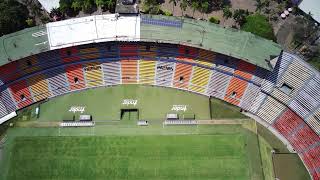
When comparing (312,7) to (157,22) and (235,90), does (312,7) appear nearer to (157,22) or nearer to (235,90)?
(235,90)

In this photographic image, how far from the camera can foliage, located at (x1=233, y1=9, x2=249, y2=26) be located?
5006 centimetres

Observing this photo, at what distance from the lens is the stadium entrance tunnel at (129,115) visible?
4434 cm

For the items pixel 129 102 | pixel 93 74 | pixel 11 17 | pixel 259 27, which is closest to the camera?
pixel 93 74

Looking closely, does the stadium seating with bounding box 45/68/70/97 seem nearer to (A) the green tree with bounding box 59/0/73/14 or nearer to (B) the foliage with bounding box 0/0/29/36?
(B) the foliage with bounding box 0/0/29/36

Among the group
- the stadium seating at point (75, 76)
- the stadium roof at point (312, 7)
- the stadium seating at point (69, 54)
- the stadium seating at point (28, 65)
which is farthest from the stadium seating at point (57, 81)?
the stadium roof at point (312, 7)

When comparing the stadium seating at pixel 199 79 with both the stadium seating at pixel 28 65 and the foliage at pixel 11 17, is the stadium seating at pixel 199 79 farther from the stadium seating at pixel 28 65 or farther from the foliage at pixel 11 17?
the foliage at pixel 11 17

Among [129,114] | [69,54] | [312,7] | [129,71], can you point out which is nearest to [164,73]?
[129,71]

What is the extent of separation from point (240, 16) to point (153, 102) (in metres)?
14.3

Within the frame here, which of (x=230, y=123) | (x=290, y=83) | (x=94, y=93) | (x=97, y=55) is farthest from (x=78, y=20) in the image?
(x=290, y=83)

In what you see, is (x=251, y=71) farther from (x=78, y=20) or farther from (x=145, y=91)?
(x=78, y=20)

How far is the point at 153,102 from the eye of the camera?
1774 inches

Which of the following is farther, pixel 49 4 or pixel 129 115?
pixel 49 4

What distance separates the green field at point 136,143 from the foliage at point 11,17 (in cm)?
908

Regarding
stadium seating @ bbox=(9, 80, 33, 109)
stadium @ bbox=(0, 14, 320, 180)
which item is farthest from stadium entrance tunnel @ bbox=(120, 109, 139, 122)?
stadium seating @ bbox=(9, 80, 33, 109)
